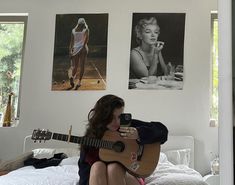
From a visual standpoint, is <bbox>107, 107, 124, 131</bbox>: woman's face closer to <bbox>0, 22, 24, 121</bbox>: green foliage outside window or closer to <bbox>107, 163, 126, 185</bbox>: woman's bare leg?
<bbox>107, 163, 126, 185</bbox>: woman's bare leg

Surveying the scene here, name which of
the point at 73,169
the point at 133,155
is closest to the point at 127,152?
the point at 133,155

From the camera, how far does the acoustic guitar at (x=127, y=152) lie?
4.78ft

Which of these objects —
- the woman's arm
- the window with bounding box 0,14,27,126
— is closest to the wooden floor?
the window with bounding box 0,14,27,126

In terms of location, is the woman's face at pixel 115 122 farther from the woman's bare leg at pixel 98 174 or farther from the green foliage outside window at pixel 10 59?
the green foliage outside window at pixel 10 59

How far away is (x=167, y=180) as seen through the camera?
1.43 metres

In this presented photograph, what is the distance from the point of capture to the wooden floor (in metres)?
2.59

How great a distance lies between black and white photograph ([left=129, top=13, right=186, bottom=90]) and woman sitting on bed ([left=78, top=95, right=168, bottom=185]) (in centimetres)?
89

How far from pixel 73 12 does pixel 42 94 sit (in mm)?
820

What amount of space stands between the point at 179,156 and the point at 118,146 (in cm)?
94

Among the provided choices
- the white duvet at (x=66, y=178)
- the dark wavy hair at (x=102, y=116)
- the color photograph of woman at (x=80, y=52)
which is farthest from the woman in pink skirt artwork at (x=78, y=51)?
the white duvet at (x=66, y=178)

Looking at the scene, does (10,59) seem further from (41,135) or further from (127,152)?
(127,152)

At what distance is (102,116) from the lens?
161cm

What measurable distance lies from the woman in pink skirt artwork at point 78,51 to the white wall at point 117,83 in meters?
0.12

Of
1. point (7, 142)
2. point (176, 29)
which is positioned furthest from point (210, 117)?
point (7, 142)
